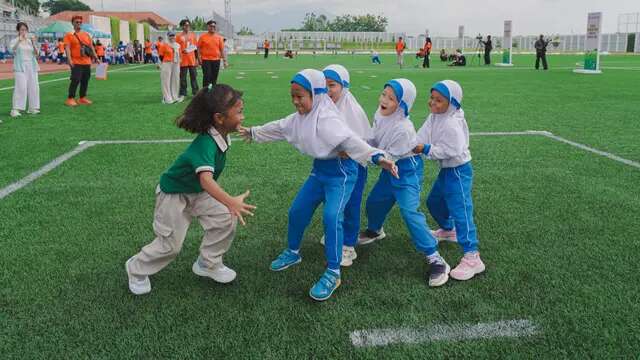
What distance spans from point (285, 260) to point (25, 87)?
32.0ft

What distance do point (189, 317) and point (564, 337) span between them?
2.01m

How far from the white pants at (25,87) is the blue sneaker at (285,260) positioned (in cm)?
954

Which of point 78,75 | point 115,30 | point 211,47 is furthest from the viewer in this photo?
point 115,30

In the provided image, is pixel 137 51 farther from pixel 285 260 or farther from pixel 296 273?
pixel 296 273

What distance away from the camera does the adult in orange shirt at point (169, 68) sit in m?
13.5

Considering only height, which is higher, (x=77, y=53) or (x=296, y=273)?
(x=77, y=53)

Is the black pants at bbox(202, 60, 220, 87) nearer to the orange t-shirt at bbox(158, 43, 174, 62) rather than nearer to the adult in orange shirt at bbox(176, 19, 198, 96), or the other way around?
the adult in orange shirt at bbox(176, 19, 198, 96)

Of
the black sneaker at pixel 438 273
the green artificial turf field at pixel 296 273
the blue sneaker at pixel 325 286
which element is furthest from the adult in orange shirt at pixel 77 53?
the black sneaker at pixel 438 273

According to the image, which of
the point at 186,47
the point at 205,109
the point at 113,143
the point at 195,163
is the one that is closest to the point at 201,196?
the point at 195,163

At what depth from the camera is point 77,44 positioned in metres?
12.4

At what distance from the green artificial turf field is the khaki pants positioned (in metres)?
0.20

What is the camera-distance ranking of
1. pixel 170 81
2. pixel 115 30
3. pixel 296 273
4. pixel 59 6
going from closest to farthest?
pixel 296 273 < pixel 170 81 < pixel 115 30 < pixel 59 6

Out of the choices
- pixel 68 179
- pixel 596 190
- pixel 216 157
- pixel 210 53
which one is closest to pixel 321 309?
pixel 216 157

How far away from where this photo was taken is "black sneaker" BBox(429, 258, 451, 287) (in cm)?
354
